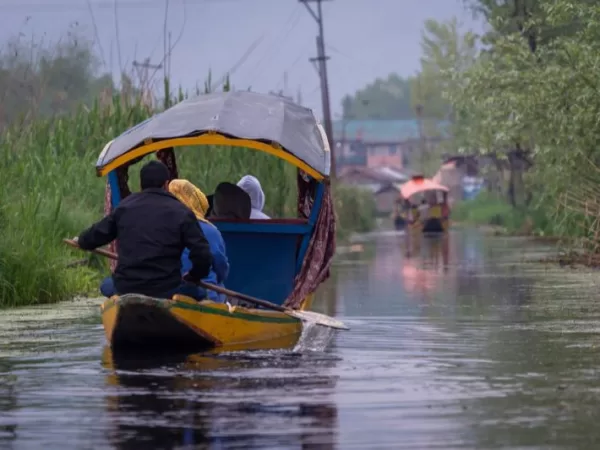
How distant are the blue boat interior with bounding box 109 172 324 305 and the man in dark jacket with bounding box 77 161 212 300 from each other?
10.1ft

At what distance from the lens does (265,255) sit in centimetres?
1688

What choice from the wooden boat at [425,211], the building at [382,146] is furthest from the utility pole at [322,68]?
the building at [382,146]

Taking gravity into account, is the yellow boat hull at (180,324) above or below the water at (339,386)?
above

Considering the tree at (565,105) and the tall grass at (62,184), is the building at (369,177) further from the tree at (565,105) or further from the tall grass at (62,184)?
the tall grass at (62,184)

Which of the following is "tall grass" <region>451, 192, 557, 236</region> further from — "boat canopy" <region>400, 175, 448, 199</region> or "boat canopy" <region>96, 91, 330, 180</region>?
"boat canopy" <region>96, 91, 330, 180</region>

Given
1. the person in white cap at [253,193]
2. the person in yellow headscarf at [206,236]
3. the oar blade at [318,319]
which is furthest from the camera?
the person in white cap at [253,193]

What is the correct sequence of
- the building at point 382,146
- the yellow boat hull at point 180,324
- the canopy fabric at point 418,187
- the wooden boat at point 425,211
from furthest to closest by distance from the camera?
the building at point 382,146, the canopy fabric at point 418,187, the wooden boat at point 425,211, the yellow boat hull at point 180,324

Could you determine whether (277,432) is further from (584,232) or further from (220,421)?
(584,232)

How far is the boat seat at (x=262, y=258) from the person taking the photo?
16781 mm

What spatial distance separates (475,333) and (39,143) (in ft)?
40.8

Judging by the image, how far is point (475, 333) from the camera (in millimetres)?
16141

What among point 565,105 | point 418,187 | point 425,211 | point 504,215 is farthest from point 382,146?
point 565,105

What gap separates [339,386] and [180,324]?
2420 millimetres

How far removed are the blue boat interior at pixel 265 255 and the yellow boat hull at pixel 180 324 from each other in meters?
1.79
